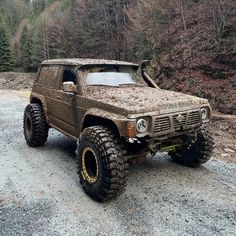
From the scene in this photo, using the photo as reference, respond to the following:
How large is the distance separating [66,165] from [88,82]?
5.81 ft

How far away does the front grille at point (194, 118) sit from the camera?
4746 millimetres

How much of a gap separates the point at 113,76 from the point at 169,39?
15573 millimetres

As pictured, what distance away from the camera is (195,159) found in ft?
18.4

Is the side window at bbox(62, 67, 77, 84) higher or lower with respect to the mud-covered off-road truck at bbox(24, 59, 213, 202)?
higher

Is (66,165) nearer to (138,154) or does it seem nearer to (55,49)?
(138,154)

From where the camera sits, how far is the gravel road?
3.82 metres

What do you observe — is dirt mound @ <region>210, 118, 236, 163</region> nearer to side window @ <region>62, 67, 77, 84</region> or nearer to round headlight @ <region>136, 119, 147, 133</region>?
round headlight @ <region>136, 119, 147, 133</region>

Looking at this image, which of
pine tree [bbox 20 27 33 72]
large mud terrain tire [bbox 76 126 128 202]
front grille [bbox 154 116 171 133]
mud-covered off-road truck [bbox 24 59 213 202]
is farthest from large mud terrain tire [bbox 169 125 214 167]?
pine tree [bbox 20 27 33 72]

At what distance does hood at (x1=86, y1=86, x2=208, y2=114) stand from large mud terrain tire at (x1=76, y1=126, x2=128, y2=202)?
45 cm

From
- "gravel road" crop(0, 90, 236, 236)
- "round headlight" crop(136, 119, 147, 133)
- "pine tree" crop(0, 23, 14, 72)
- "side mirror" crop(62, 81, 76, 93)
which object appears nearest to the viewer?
"gravel road" crop(0, 90, 236, 236)

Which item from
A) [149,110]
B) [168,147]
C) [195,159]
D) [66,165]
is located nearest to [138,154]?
[168,147]

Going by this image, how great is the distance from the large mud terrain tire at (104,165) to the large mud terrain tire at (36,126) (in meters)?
2.38

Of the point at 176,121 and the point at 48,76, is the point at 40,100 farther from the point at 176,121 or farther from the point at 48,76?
the point at 176,121

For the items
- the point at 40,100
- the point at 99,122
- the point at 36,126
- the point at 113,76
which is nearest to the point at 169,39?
the point at 40,100
